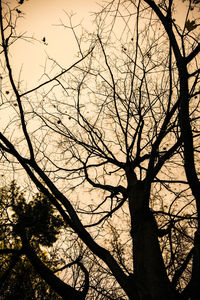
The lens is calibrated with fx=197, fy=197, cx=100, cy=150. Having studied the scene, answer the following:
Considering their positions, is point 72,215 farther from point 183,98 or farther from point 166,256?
point 166,256

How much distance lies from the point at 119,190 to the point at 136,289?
2.04 meters

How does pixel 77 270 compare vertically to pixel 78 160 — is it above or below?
below

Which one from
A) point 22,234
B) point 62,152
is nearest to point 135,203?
point 22,234

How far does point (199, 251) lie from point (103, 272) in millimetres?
4183

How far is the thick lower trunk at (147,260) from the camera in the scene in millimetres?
1613

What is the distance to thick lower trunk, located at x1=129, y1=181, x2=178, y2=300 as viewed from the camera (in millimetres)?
1613

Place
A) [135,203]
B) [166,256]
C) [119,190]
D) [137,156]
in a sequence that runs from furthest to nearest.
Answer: [166,256]
[137,156]
[119,190]
[135,203]

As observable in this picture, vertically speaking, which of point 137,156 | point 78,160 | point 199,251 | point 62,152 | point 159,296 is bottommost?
point 159,296

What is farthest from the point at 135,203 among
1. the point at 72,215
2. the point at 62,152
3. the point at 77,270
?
the point at 77,270

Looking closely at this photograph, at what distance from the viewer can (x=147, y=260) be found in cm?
188

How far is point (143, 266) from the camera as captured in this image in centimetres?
185

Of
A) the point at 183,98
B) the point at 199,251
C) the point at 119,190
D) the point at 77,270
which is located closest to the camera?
the point at 199,251

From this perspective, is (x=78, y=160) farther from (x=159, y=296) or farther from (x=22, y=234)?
(x=159, y=296)

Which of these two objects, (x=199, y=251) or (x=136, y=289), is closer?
(x=199, y=251)
